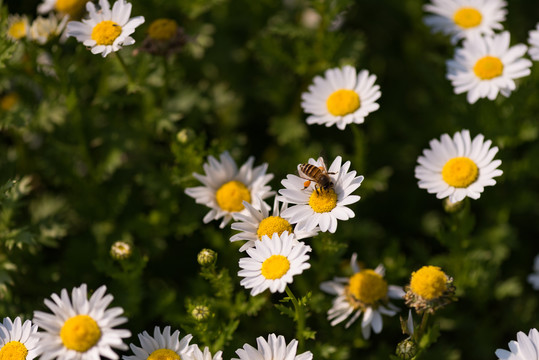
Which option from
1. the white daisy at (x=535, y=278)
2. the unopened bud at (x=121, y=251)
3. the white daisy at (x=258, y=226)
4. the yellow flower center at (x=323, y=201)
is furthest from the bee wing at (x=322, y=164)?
the white daisy at (x=535, y=278)

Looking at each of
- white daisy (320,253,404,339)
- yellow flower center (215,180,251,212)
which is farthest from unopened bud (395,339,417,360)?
yellow flower center (215,180,251,212)

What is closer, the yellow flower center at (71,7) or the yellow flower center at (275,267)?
the yellow flower center at (275,267)

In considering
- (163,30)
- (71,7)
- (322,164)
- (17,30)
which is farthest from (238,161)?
(17,30)

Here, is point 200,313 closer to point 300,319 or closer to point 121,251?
point 300,319

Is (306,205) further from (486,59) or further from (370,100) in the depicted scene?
(486,59)

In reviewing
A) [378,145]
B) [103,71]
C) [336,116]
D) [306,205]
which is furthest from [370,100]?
[103,71]

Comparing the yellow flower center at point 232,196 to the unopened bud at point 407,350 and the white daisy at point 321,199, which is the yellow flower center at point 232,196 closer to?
the white daisy at point 321,199
